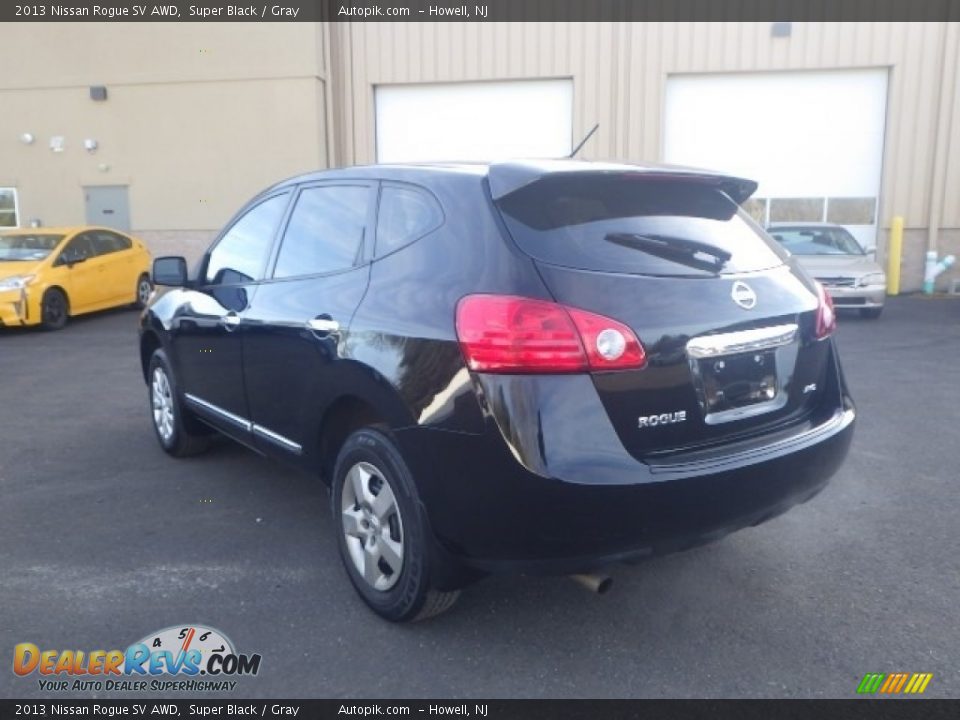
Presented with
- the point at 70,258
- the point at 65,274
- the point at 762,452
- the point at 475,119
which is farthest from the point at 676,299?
the point at 475,119

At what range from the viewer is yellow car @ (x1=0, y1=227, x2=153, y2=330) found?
426 inches

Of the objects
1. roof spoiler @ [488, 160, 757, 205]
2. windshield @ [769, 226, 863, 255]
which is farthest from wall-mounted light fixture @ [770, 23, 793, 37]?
roof spoiler @ [488, 160, 757, 205]

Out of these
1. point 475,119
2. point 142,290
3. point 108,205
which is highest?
point 475,119

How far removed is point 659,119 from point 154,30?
11.1m

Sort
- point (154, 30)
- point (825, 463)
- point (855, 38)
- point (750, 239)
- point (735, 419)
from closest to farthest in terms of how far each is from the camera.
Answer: point (735, 419) → point (825, 463) → point (750, 239) → point (855, 38) → point (154, 30)

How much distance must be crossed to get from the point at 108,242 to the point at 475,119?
809 cm

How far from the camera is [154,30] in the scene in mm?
17422

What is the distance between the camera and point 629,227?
289 cm

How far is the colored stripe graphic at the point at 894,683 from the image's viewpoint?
2639 millimetres

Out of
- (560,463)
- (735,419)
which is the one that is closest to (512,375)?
(560,463)

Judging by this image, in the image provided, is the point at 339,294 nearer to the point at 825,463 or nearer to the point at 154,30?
the point at 825,463

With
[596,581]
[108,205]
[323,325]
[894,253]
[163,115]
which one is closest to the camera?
[596,581]

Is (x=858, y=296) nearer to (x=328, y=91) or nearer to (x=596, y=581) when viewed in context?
(x=596, y=581)

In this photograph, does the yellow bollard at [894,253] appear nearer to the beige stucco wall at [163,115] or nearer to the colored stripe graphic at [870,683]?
the beige stucco wall at [163,115]
